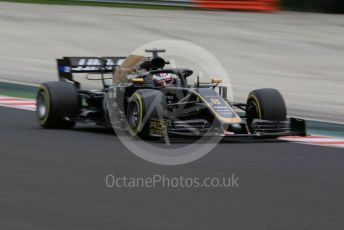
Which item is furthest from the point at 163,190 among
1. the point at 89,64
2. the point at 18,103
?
the point at 18,103

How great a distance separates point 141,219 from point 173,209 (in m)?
0.39

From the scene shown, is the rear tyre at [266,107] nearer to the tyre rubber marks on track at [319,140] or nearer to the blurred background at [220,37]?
the tyre rubber marks on track at [319,140]

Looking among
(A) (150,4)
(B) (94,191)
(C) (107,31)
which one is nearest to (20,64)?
(C) (107,31)

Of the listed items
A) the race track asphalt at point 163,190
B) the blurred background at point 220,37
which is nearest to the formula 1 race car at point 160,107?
the race track asphalt at point 163,190

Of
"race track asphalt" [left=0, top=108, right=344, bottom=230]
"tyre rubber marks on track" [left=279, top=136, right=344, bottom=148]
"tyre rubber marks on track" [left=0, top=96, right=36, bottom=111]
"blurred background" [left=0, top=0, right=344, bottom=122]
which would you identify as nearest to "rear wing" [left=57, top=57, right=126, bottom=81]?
"race track asphalt" [left=0, top=108, right=344, bottom=230]

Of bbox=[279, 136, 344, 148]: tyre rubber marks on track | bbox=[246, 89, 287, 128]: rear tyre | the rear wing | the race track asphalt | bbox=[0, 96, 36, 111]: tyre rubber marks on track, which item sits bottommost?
bbox=[279, 136, 344, 148]: tyre rubber marks on track

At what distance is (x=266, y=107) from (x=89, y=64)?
260 centimetres

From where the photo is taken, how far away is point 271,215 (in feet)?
20.3

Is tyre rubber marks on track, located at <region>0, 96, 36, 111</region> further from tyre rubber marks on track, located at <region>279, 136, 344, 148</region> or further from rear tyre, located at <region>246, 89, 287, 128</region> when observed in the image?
tyre rubber marks on track, located at <region>279, 136, 344, 148</region>

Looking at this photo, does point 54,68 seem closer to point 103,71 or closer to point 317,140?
point 103,71

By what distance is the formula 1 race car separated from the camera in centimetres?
941

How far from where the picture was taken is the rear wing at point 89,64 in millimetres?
11234

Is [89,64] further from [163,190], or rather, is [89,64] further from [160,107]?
[163,190]

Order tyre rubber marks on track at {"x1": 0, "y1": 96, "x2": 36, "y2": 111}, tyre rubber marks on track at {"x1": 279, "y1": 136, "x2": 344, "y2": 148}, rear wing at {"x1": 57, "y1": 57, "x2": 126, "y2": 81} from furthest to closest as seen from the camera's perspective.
Answer: tyre rubber marks on track at {"x1": 0, "y1": 96, "x2": 36, "y2": 111} < rear wing at {"x1": 57, "y1": 57, "x2": 126, "y2": 81} < tyre rubber marks on track at {"x1": 279, "y1": 136, "x2": 344, "y2": 148}
